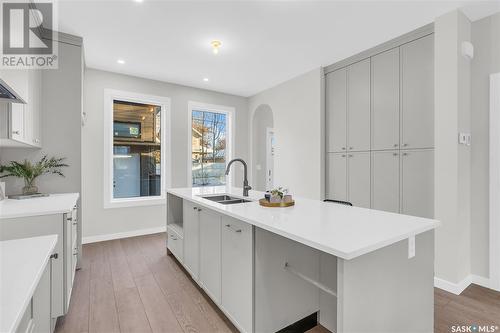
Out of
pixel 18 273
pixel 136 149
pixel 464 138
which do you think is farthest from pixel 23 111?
pixel 464 138

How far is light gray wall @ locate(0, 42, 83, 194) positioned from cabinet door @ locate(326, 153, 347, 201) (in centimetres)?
355

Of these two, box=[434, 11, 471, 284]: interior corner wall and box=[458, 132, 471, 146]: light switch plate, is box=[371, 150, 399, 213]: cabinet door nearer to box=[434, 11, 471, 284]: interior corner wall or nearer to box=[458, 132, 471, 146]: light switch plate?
box=[434, 11, 471, 284]: interior corner wall

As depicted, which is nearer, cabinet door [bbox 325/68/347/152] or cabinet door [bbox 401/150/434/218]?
cabinet door [bbox 401/150/434/218]

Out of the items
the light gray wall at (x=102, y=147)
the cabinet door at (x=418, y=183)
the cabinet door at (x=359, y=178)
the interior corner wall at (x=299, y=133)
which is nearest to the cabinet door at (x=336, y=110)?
the interior corner wall at (x=299, y=133)

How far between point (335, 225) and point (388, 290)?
411 millimetres

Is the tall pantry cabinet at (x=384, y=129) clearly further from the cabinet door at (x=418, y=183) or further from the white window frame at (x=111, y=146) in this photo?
the white window frame at (x=111, y=146)

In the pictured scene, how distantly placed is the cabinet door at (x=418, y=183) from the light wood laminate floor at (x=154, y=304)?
869mm

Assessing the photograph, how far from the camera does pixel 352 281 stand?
1137mm

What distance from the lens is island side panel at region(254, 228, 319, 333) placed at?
5.30 feet

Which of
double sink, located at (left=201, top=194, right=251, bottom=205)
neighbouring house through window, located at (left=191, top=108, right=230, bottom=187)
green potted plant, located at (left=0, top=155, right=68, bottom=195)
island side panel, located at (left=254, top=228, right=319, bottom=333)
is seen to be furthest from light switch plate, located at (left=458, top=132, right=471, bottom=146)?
green potted plant, located at (left=0, top=155, right=68, bottom=195)

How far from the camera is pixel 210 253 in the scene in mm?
2164

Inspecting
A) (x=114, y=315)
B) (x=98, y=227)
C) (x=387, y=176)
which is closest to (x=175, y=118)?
(x=98, y=227)

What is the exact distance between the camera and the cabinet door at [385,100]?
3.11m
